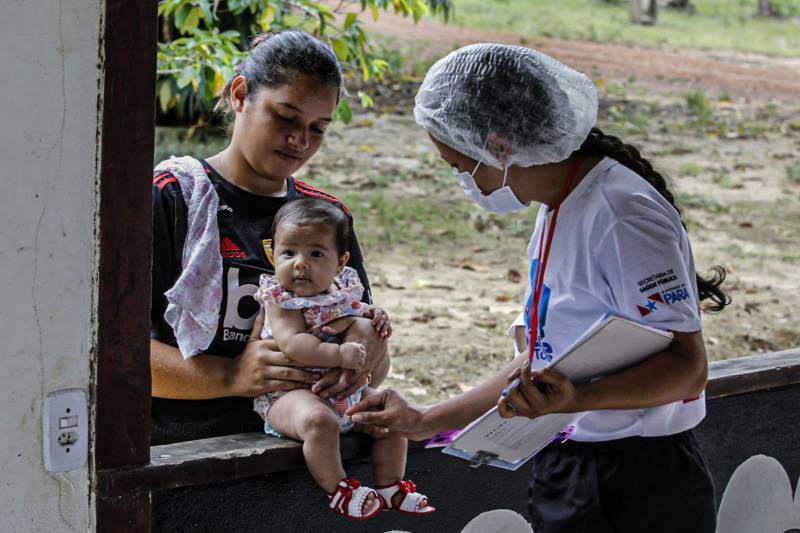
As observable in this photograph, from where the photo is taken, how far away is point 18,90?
187 centimetres

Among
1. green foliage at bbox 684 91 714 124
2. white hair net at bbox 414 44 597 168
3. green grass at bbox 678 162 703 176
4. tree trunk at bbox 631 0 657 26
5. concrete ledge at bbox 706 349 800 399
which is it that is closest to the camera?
white hair net at bbox 414 44 597 168

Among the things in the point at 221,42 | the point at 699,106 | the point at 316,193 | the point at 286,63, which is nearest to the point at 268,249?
the point at 316,193

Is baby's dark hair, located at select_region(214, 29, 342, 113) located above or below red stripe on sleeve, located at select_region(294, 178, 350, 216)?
above

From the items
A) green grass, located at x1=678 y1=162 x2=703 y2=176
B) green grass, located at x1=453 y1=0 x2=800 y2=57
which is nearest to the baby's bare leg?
green grass, located at x1=678 y1=162 x2=703 y2=176

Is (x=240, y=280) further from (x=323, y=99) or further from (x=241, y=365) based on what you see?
(x=323, y=99)

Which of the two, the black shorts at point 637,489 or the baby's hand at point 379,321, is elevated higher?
the baby's hand at point 379,321

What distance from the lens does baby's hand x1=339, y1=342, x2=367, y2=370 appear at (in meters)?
2.37

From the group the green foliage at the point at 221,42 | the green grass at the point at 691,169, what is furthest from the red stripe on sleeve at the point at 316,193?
the green grass at the point at 691,169

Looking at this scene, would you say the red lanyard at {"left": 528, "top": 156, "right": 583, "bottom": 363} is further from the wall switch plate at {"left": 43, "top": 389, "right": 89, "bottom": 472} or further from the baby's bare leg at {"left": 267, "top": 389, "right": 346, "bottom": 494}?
the wall switch plate at {"left": 43, "top": 389, "right": 89, "bottom": 472}

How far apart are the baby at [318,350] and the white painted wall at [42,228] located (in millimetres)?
462

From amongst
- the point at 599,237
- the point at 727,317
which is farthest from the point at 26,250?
the point at 727,317

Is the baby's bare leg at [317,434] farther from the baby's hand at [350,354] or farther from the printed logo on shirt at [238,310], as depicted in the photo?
the printed logo on shirt at [238,310]

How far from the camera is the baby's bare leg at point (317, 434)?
7.58 ft

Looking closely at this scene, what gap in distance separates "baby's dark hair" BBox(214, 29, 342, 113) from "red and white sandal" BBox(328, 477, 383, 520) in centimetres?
86
